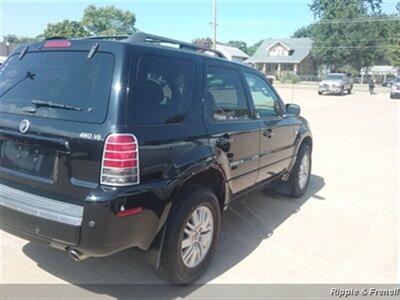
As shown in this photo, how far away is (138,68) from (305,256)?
101 inches

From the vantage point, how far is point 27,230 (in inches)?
114

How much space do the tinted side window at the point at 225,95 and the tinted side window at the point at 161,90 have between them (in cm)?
32

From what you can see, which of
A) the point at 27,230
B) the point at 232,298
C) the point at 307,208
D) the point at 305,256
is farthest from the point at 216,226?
the point at 307,208

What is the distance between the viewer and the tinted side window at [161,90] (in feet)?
9.44

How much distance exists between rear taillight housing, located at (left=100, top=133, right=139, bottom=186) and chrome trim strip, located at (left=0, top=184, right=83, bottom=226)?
290 millimetres

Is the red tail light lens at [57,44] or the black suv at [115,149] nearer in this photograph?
the black suv at [115,149]

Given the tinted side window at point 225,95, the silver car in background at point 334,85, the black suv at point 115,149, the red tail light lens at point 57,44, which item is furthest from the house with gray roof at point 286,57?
the red tail light lens at point 57,44

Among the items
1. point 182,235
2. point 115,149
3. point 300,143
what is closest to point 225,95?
point 182,235

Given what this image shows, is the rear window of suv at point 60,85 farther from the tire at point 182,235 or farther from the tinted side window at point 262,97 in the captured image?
the tinted side window at point 262,97

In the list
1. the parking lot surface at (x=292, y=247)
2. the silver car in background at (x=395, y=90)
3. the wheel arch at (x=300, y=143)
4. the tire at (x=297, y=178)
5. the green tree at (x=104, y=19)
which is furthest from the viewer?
the green tree at (x=104, y=19)

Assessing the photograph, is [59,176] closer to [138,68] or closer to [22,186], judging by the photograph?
[22,186]

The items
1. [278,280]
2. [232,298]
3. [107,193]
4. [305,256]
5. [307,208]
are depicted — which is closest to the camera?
[107,193]

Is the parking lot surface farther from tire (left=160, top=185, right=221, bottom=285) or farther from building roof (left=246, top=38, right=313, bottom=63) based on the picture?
building roof (left=246, top=38, right=313, bottom=63)

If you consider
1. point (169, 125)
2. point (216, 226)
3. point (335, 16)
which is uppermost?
point (335, 16)
